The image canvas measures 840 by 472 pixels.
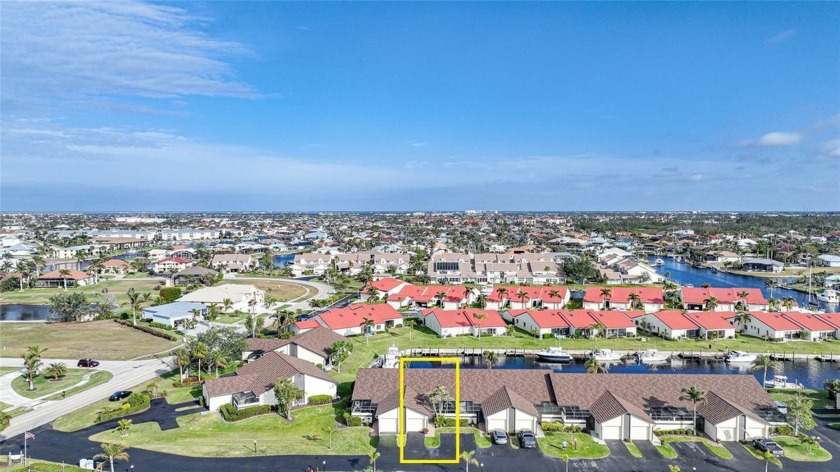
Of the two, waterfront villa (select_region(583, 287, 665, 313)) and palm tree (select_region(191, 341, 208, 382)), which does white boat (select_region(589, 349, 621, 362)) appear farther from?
palm tree (select_region(191, 341, 208, 382))

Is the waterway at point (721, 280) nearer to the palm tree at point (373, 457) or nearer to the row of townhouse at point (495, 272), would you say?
the row of townhouse at point (495, 272)

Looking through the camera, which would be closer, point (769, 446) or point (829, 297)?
point (769, 446)

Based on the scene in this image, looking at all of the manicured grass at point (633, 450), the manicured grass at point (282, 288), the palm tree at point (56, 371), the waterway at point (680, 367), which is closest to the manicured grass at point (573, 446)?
the manicured grass at point (633, 450)

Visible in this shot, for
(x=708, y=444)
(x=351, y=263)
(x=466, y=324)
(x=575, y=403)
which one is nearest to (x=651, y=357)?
(x=466, y=324)

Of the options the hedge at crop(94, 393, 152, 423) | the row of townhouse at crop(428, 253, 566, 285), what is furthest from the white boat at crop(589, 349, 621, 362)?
the row of townhouse at crop(428, 253, 566, 285)

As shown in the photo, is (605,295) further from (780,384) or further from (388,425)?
(388,425)
